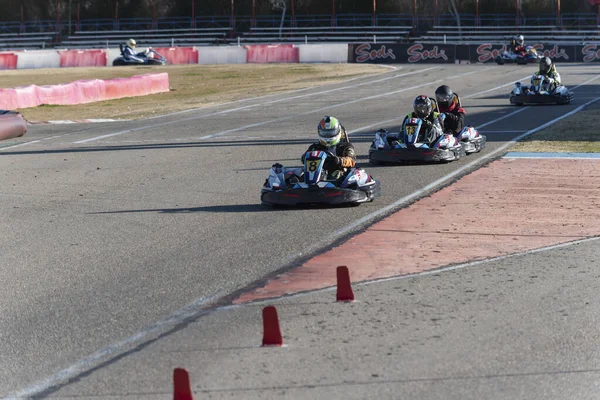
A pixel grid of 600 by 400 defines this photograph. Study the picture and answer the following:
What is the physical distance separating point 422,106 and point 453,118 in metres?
1.80

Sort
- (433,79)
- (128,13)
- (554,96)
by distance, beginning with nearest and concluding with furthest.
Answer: (554,96), (433,79), (128,13)

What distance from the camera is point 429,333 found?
6.60 metres

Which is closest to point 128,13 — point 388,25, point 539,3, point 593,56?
point 388,25

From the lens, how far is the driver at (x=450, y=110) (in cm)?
1695

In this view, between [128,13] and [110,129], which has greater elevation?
[128,13]

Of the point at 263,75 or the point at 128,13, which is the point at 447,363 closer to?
the point at 263,75

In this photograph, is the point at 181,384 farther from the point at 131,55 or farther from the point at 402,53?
the point at 402,53

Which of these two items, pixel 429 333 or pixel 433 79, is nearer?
pixel 429 333

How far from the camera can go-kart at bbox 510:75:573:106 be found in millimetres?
26859

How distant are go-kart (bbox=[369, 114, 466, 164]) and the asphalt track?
24cm

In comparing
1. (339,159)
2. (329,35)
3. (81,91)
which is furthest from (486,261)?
(329,35)

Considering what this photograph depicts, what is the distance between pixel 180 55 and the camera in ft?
184

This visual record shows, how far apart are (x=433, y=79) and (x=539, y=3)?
95.6 feet

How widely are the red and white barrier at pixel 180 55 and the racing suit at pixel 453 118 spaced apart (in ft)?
131
